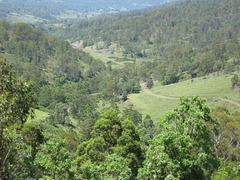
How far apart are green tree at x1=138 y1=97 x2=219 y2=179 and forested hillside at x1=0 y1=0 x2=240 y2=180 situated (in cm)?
7

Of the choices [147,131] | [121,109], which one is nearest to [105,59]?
[121,109]

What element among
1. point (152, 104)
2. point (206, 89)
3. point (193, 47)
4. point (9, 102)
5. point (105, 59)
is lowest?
point (152, 104)

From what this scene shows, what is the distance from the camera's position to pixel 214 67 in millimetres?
99062

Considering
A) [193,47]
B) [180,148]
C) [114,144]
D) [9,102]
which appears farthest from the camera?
[193,47]

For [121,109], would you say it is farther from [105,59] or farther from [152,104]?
[105,59]

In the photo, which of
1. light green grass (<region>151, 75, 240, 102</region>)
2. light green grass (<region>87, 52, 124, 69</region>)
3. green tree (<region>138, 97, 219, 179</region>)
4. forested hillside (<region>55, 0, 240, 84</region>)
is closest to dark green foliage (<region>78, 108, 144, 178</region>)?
green tree (<region>138, 97, 219, 179</region>)

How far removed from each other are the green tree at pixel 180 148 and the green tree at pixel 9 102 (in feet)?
25.6

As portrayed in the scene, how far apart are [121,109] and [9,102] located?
7222 centimetres

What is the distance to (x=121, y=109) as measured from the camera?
269 ft

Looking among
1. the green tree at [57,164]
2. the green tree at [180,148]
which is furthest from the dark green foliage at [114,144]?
Answer: the green tree at [180,148]

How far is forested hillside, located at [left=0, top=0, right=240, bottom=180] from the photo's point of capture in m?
13.3

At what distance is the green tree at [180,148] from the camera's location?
13.5 meters

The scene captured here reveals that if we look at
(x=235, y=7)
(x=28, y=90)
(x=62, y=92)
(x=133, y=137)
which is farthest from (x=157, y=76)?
(x=235, y=7)

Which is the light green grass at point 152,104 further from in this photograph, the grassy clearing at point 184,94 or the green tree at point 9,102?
the green tree at point 9,102
